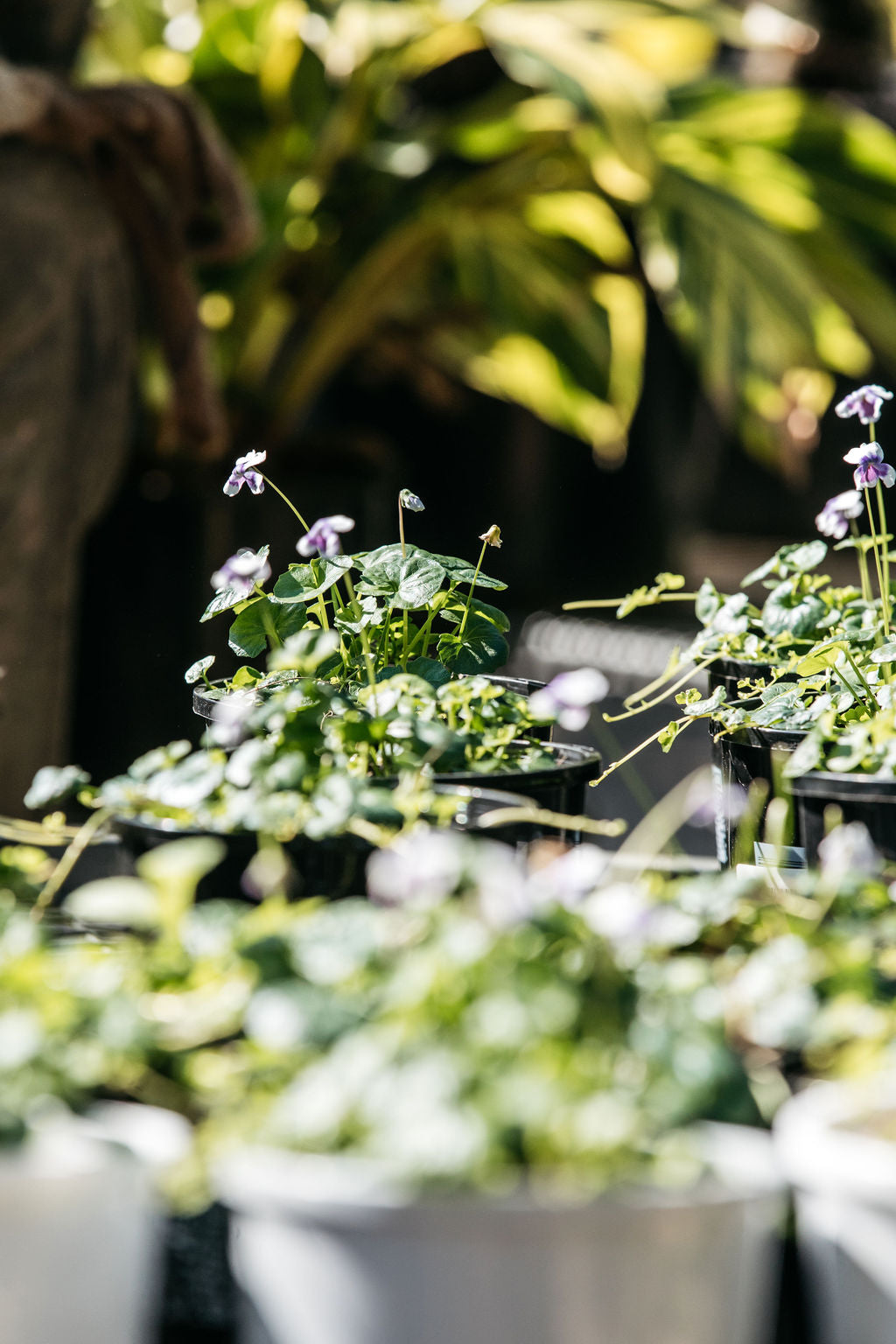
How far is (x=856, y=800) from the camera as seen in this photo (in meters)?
0.58

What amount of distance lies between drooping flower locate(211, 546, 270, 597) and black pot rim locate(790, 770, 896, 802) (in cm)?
26

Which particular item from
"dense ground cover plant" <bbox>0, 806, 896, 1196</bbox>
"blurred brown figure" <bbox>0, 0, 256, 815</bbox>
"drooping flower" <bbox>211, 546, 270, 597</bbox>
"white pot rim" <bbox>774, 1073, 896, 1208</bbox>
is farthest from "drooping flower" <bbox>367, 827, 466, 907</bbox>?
"blurred brown figure" <bbox>0, 0, 256, 815</bbox>

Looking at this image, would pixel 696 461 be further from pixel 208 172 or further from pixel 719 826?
pixel 719 826

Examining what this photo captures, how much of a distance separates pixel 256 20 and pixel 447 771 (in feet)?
8.70

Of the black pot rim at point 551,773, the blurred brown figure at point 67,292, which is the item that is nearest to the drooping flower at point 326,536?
the black pot rim at point 551,773

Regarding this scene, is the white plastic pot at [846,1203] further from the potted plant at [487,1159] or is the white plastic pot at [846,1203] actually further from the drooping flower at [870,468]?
the drooping flower at [870,468]

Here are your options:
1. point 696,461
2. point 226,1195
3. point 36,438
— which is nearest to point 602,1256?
point 226,1195

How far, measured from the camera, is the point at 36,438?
1986mm

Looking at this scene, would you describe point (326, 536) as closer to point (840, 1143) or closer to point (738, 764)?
point (738, 764)

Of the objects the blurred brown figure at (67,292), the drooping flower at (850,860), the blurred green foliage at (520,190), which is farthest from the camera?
the blurred green foliage at (520,190)

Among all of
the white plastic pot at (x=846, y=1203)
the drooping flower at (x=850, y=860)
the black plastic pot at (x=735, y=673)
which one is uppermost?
the black plastic pot at (x=735, y=673)

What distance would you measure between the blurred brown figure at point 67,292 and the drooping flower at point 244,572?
4.28ft

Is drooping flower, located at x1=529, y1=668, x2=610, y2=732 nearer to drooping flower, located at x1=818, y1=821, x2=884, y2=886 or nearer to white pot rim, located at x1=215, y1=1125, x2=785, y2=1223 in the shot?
drooping flower, located at x1=818, y1=821, x2=884, y2=886

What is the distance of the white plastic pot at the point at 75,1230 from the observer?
1.12ft
